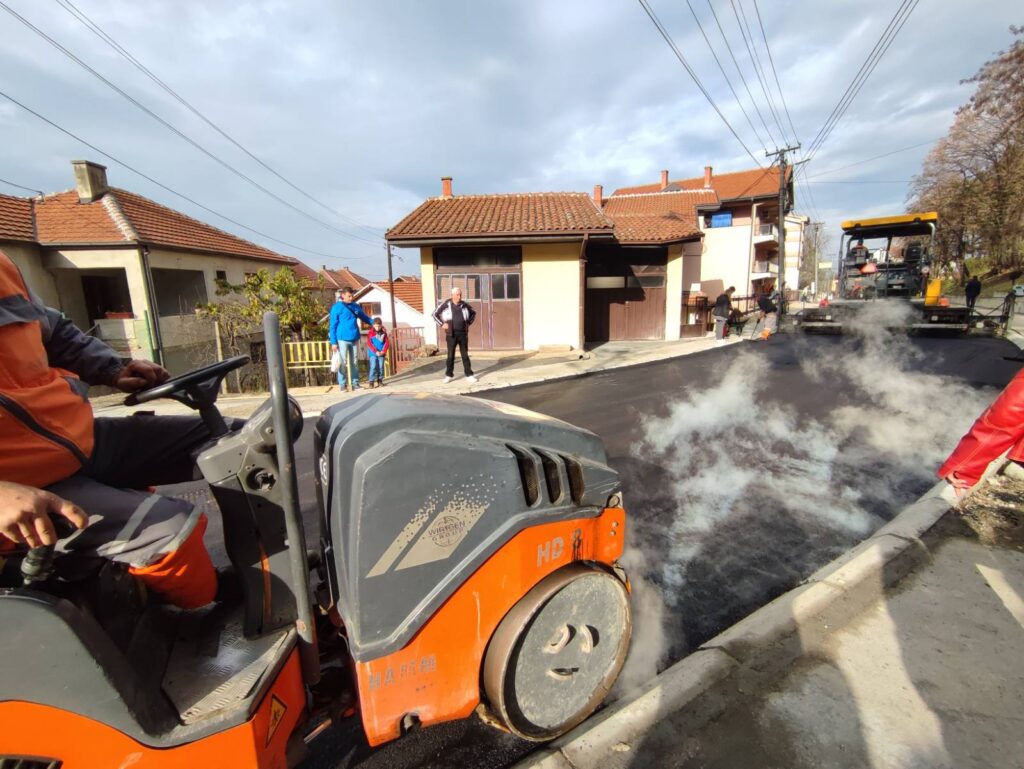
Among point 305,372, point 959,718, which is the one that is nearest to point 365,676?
point 959,718

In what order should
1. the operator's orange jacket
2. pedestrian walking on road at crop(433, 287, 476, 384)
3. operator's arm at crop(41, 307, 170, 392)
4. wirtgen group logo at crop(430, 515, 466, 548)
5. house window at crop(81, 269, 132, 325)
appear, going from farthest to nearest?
house window at crop(81, 269, 132, 325)
pedestrian walking on road at crop(433, 287, 476, 384)
operator's arm at crop(41, 307, 170, 392)
wirtgen group logo at crop(430, 515, 466, 548)
the operator's orange jacket

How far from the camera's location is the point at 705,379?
8.51 metres

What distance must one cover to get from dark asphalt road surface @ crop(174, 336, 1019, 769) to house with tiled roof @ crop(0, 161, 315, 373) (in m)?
11.8

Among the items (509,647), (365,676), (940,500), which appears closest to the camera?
(365,676)

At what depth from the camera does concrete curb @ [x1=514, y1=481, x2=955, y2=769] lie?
1.71m

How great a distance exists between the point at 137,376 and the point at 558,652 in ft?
6.88

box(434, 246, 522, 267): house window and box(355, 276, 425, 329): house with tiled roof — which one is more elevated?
box(434, 246, 522, 267): house window

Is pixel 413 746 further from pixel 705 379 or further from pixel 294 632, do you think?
pixel 705 379

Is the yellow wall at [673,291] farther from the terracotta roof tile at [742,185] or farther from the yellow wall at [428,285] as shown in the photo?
the terracotta roof tile at [742,185]

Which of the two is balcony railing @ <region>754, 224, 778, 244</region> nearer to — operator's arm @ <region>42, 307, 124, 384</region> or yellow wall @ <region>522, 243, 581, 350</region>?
yellow wall @ <region>522, 243, 581, 350</region>

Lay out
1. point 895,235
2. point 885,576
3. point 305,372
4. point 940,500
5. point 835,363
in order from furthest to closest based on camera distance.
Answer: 1. point 895,235
2. point 305,372
3. point 835,363
4. point 940,500
5. point 885,576

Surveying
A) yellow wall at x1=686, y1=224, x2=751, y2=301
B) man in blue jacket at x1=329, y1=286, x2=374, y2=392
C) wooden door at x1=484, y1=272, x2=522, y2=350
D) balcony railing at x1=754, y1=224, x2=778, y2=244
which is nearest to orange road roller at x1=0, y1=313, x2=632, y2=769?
man in blue jacket at x1=329, y1=286, x2=374, y2=392

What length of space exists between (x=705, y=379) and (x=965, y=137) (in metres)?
35.3

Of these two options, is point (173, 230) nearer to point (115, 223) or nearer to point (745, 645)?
point (115, 223)
